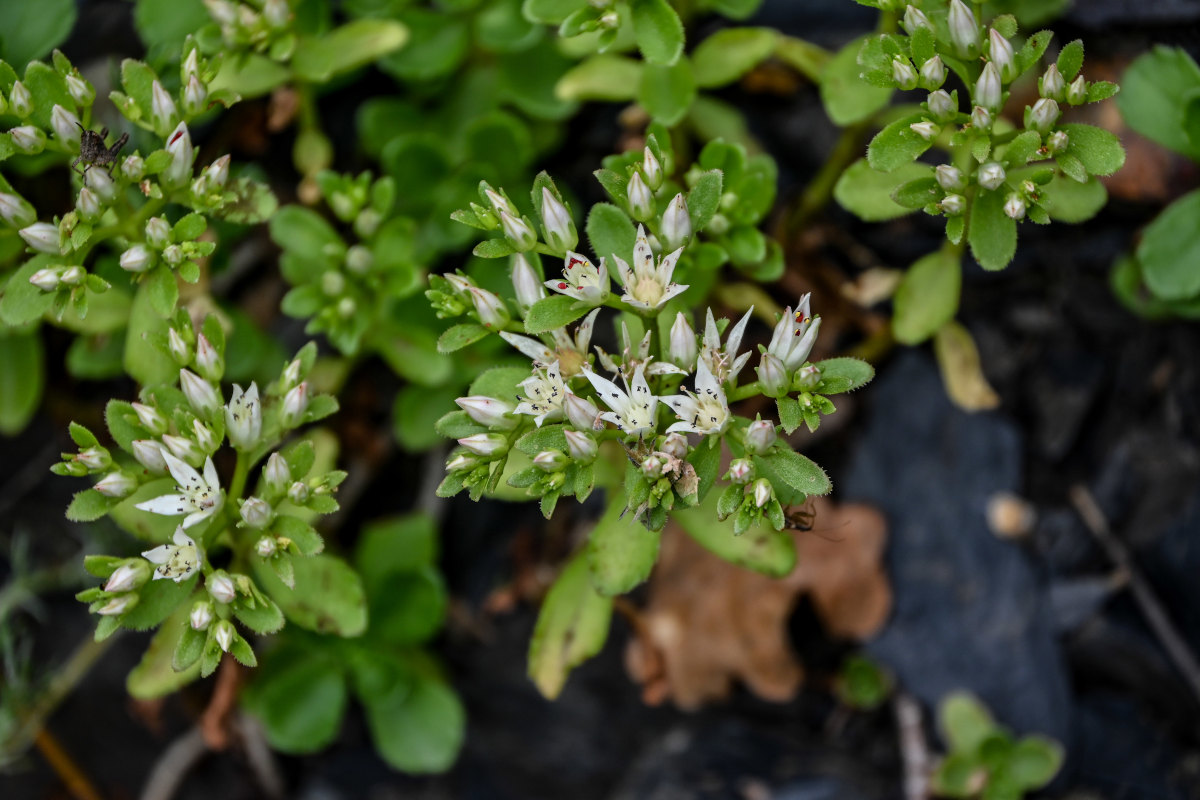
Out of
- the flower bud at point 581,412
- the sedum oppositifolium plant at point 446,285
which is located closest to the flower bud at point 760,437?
the sedum oppositifolium plant at point 446,285

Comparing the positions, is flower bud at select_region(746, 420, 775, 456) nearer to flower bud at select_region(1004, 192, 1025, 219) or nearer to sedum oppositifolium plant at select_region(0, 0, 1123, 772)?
sedum oppositifolium plant at select_region(0, 0, 1123, 772)

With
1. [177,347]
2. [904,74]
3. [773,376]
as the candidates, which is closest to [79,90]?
[177,347]

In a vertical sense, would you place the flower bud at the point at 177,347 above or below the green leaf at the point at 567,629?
above

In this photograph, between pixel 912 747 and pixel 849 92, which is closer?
pixel 849 92

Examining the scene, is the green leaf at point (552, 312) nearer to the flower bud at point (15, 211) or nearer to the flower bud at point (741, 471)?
the flower bud at point (741, 471)

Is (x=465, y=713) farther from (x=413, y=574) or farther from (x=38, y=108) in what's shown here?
(x=38, y=108)

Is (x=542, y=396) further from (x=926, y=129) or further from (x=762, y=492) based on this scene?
(x=926, y=129)

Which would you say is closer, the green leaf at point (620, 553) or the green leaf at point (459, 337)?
the green leaf at point (459, 337)
